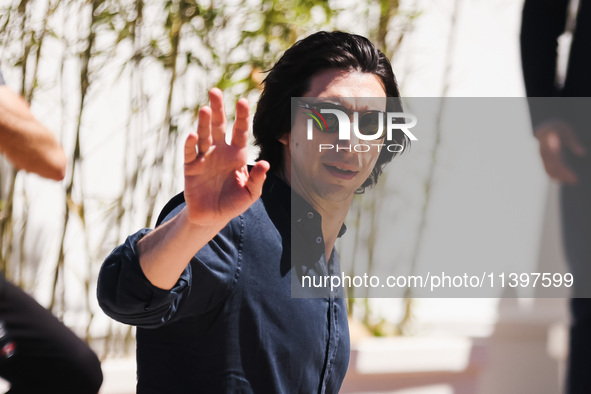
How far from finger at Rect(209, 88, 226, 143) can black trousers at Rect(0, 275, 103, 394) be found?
84 centimetres

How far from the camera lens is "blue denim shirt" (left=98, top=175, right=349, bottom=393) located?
126 centimetres

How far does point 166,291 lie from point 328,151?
0.49 metres

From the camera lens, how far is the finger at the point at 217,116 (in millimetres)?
1104

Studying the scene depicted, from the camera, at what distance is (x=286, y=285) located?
1451 mm

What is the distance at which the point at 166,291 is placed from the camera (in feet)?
4.01

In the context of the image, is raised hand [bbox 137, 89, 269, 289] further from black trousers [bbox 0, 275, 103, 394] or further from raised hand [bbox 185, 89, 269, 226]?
black trousers [bbox 0, 275, 103, 394]

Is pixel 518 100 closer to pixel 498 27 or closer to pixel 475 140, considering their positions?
pixel 475 140

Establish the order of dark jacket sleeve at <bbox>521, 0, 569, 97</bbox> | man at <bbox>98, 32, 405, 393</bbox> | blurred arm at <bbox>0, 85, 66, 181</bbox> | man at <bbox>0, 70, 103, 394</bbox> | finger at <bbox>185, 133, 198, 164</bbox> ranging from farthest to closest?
man at <bbox>0, 70, 103, 394</bbox> < blurred arm at <bbox>0, 85, 66, 181</bbox> < dark jacket sleeve at <bbox>521, 0, 569, 97</bbox> < man at <bbox>98, 32, 405, 393</bbox> < finger at <bbox>185, 133, 198, 164</bbox>

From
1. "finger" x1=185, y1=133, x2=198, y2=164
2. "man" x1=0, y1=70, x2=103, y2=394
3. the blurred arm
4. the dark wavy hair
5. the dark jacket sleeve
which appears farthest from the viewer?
"man" x1=0, y1=70, x2=103, y2=394

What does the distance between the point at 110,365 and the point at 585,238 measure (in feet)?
6.19

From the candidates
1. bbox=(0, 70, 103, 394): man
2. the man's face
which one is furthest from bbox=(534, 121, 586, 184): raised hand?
bbox=(0, 70, 103, 394): man

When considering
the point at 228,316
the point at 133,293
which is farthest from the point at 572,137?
the point at 133,293

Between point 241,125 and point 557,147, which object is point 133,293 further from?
point 557,147

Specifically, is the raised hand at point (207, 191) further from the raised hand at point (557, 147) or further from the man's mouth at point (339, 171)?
the raised hand at point (557, 147)
